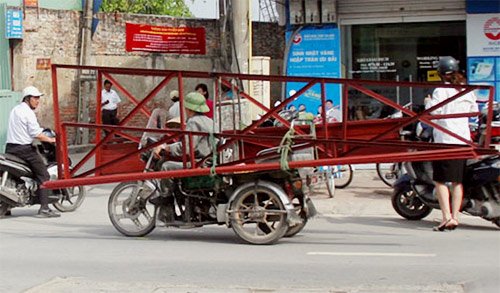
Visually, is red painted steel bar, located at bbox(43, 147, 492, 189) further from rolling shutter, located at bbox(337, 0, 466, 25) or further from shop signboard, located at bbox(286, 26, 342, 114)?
rolling shutter, located at bbox(337, 0, 466, 25)

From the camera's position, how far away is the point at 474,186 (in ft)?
32.2

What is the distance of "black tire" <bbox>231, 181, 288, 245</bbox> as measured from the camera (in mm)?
8836

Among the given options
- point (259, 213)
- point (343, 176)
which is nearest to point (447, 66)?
point (259, 213)

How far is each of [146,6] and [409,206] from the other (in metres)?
24.9

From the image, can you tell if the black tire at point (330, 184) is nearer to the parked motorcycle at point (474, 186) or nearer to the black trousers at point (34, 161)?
the parked motorcycle at point (474, 186)

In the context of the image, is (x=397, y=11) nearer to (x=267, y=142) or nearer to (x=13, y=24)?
(x=267, y=142)

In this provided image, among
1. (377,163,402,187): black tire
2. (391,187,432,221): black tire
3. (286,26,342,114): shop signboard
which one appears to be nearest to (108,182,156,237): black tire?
(391,187,432,221): black tire

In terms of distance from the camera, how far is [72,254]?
8.70m

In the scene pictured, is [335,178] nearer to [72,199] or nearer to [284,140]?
[72,199]

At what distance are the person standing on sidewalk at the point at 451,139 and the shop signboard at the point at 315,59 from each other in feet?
20.8

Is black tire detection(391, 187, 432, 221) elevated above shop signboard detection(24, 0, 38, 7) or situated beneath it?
situated beneath

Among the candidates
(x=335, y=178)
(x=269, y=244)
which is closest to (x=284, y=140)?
(x=269, y=244)

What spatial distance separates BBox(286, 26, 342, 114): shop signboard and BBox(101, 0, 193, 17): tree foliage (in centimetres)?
1497

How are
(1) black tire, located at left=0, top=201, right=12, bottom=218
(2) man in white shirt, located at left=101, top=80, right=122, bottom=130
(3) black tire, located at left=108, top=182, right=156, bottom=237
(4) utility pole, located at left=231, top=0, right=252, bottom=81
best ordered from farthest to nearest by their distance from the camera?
(2) man in white shirt, located at left=101, top=80, right=122, bottom=130, (4) utility pole, located at left=231, top=0, right=252, bottom=81, (1) black tire, located at left=0, top=201, right=12, bottom=218, (3) black tire, located at left=108, top=182, right=156, bottom=237
